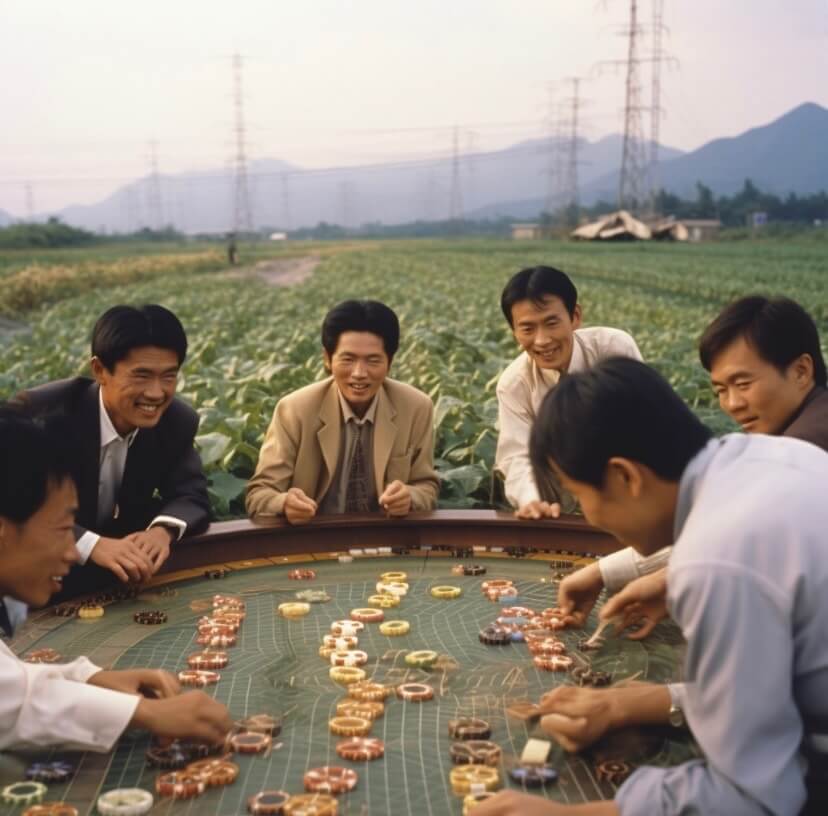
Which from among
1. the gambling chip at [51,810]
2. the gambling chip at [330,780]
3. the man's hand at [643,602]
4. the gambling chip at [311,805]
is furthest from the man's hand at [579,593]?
the gambling chip at [51,810]

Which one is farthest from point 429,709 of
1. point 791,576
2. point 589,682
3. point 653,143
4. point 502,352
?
point 653,143

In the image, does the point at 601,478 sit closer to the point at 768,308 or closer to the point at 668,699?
the point at 668,699

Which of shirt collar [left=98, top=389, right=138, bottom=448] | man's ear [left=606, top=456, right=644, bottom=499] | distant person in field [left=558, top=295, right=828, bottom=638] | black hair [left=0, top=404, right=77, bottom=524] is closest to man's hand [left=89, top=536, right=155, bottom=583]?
shirt collar [left=98, top=389, right=138, bottom=448]

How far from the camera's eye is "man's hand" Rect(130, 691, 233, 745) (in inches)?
96.3

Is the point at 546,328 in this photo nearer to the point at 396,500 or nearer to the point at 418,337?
the point at 396,500

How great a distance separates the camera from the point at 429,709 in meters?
2.71

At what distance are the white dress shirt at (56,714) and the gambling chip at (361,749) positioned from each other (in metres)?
0.49

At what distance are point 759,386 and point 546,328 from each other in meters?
1.42

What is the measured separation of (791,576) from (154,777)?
141 centimetres

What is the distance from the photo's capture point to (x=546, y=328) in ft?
16.1

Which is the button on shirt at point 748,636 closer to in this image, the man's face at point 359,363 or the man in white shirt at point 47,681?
the man in white shirt at point 47,681

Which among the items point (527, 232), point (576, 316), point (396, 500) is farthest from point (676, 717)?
point (527, 232)

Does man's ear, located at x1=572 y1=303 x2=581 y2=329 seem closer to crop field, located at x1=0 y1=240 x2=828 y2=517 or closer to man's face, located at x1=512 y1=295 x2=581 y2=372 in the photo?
man's face, located at x1=512 y1=295 x2=581 y2=372

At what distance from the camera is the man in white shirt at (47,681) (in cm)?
245
